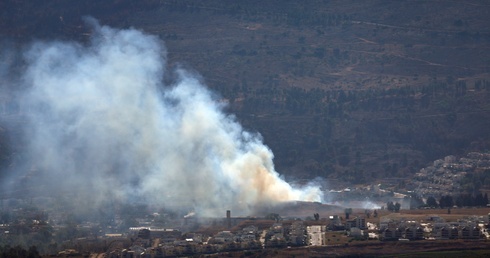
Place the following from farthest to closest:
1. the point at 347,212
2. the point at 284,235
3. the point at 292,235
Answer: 1. the point at 347,212
2. the point at 284,235
3. the point at 292,235

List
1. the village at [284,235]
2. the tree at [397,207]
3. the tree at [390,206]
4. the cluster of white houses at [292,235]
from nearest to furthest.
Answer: the cluster of white houses at [292,235] → the village at [284,235] → the tree at [397,207] → the tree at [390,206]

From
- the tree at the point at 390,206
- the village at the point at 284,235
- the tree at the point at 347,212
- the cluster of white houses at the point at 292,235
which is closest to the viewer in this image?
the cluster of white houses at the point at 292,235

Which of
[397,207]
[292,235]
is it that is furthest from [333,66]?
[292,235]

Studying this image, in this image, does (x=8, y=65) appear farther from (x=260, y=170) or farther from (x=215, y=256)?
(x=215, y=256)

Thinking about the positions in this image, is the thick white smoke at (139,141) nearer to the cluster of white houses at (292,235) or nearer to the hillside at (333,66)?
the hillside at (333,66)

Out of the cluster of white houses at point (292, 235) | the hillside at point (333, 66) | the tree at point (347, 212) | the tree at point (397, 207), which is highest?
the hillside at point (333, 66)

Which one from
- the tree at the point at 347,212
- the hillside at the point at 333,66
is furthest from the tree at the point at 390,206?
the hillside at the point at 333,66

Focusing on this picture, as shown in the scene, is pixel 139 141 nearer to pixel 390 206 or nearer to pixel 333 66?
pixel 390 206
